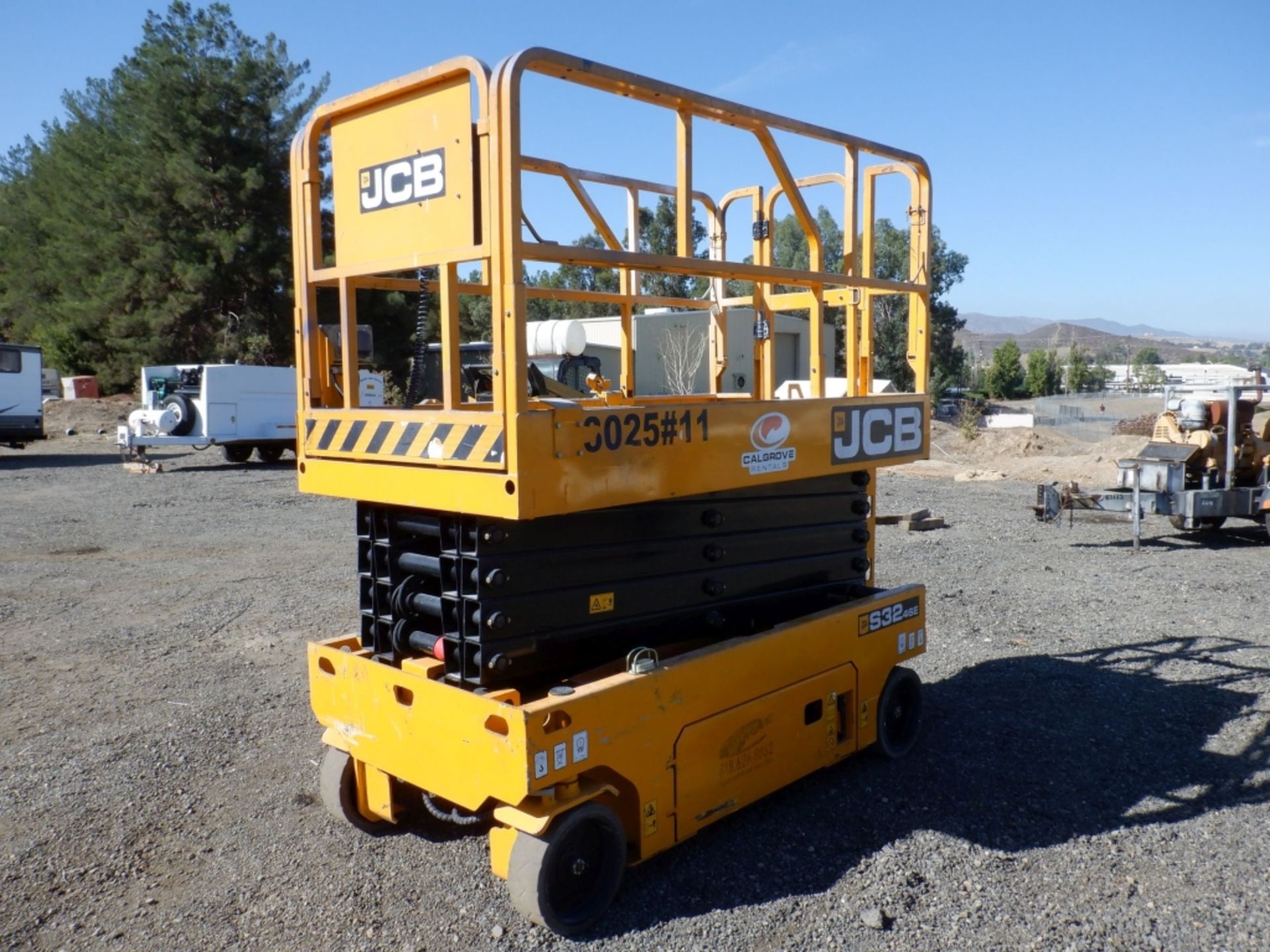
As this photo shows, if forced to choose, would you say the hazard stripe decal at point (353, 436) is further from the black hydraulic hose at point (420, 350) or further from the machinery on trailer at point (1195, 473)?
the machinery on trailer at point (1195, 473)

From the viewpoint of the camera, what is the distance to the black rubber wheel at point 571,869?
3.36 m

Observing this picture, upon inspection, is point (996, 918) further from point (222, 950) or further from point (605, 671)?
point (222, 950)

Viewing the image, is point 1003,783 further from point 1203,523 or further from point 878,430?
point 1203,523

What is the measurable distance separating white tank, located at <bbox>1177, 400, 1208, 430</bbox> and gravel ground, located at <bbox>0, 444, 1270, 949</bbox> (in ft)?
12.1

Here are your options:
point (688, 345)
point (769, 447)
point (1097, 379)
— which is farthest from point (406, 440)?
point (1097, 379)

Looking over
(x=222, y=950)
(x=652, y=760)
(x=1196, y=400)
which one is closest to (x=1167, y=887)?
(x=652, y=760)

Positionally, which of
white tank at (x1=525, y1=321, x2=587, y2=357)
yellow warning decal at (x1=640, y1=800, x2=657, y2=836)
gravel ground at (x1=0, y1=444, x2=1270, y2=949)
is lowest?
gravel ground at (x1=0, y1=444, x2=1270, y2=949)

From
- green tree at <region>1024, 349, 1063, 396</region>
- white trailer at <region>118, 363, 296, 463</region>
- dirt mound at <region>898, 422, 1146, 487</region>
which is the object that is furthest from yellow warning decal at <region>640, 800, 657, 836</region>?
green tree at <region>1024, 349, 1063, 396</region>

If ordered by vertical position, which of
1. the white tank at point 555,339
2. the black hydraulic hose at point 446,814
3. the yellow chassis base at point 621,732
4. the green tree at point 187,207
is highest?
the green tree at point 187,207

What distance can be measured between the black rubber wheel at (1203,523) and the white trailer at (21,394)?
2327 centimetres

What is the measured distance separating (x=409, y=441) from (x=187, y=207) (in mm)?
30638

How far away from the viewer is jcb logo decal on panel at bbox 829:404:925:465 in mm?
4418

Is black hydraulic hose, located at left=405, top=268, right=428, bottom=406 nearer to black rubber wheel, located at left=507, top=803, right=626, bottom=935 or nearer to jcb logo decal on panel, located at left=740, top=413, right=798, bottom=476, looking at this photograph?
jcb logo decal on panel, located at left=740, top=413, right=798, bottom=476

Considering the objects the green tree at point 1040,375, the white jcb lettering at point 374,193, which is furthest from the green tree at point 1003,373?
the white jcb lettering at point 374,193
